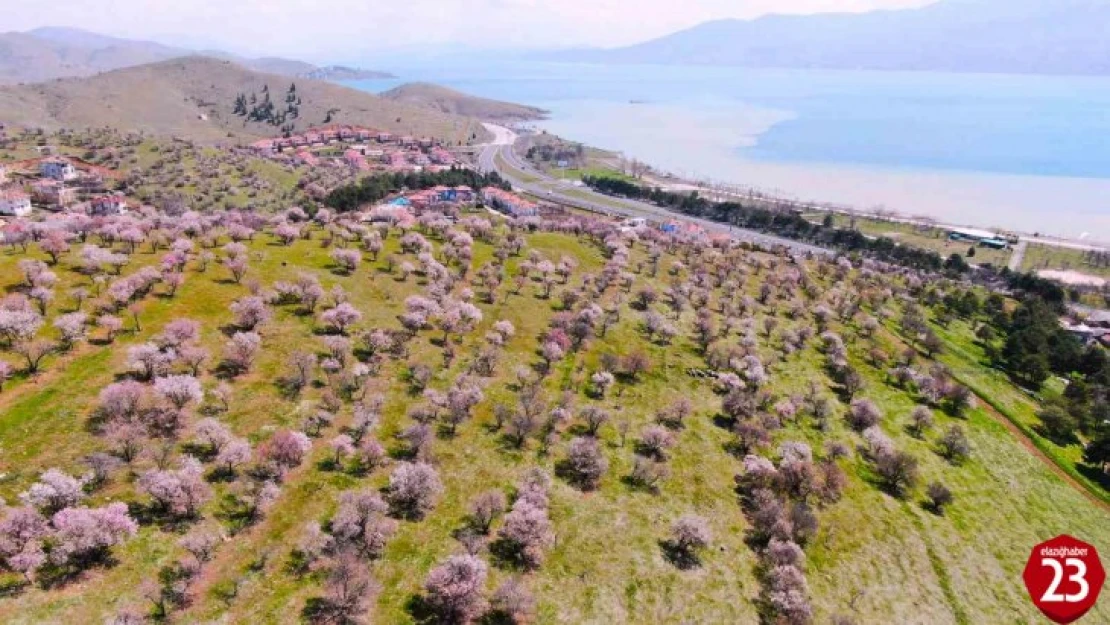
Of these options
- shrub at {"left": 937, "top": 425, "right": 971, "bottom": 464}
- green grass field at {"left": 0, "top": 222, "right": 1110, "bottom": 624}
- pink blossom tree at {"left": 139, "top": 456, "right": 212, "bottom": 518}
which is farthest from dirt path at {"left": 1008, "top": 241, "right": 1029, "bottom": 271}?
pink blossom tree at {"left": 139, "top": 456, "right": 212, "bottom": 518}

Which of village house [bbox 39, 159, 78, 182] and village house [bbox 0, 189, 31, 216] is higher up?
village house [bbox 39, 159, 78, 182]

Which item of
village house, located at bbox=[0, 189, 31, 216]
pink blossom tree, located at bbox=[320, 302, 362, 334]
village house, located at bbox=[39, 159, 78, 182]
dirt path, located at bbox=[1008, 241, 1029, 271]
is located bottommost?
village house, located at bbox=[0, 189, 31, 216]

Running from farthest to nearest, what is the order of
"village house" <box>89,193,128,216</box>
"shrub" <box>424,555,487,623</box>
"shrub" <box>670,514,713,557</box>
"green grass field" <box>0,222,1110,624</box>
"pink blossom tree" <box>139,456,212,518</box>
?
"village house" <box>89,193,128,216</box>
"shrub" <box>670,514,713,557</box>
"pink blossom tree" <box>139,456,212,518</box>
"green grass field" <box>0,222,1110,624</box>
"shrub" <box>424,555,487,623</box>

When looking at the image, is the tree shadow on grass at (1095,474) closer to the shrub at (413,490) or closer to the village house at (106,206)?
the shrub at (413,490)

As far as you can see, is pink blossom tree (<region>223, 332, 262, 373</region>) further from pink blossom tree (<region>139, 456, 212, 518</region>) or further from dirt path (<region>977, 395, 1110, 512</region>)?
dirt path (<region>977, 395, 1110, 512</region>)

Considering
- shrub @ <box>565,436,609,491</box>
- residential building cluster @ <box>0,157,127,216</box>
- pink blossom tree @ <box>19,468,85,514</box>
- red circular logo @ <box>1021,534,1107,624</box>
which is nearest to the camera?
pink blossom tree @ <box>19,468,85,514</box>

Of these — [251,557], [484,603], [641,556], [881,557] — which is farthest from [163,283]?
[881,557]

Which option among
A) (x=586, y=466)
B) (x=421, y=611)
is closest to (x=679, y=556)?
(x=586, y=466)

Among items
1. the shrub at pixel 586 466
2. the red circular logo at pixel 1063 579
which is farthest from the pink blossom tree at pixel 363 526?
the red circular logo at pixel 1063 579
